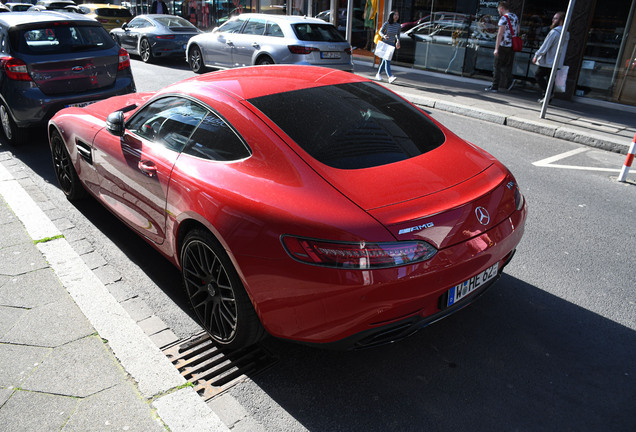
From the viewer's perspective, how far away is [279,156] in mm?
2826

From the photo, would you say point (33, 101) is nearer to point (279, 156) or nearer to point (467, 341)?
point (279, 156)

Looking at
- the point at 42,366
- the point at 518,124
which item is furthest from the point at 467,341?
the point at 518,124

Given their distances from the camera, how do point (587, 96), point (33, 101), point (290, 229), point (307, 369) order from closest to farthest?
point (290, 229) < point (307, 369) < point (33, 101) < point (587, 96)

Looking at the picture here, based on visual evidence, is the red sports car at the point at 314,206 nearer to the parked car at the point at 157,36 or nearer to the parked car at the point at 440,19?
the parked car at the point at 440,19

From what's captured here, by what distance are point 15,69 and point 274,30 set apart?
6.35 m

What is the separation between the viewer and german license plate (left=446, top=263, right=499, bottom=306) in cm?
269

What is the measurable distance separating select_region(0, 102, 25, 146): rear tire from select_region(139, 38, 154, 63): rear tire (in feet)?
30.4

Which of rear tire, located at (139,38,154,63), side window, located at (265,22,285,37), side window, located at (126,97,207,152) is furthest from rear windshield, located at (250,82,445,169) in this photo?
rear tire, located at (139,38,154,63)

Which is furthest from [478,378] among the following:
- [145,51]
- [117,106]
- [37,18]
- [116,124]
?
[145,51]

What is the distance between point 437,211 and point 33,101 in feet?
20.8

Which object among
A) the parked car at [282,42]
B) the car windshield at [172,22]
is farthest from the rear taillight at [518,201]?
the car windshield at [172,22]

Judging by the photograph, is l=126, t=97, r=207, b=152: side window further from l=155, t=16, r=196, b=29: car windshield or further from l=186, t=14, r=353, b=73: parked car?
l=155, t=16, r=196, b=29: car windshield

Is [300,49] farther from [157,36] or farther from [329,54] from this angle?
[157,36]

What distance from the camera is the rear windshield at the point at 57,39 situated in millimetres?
7012
